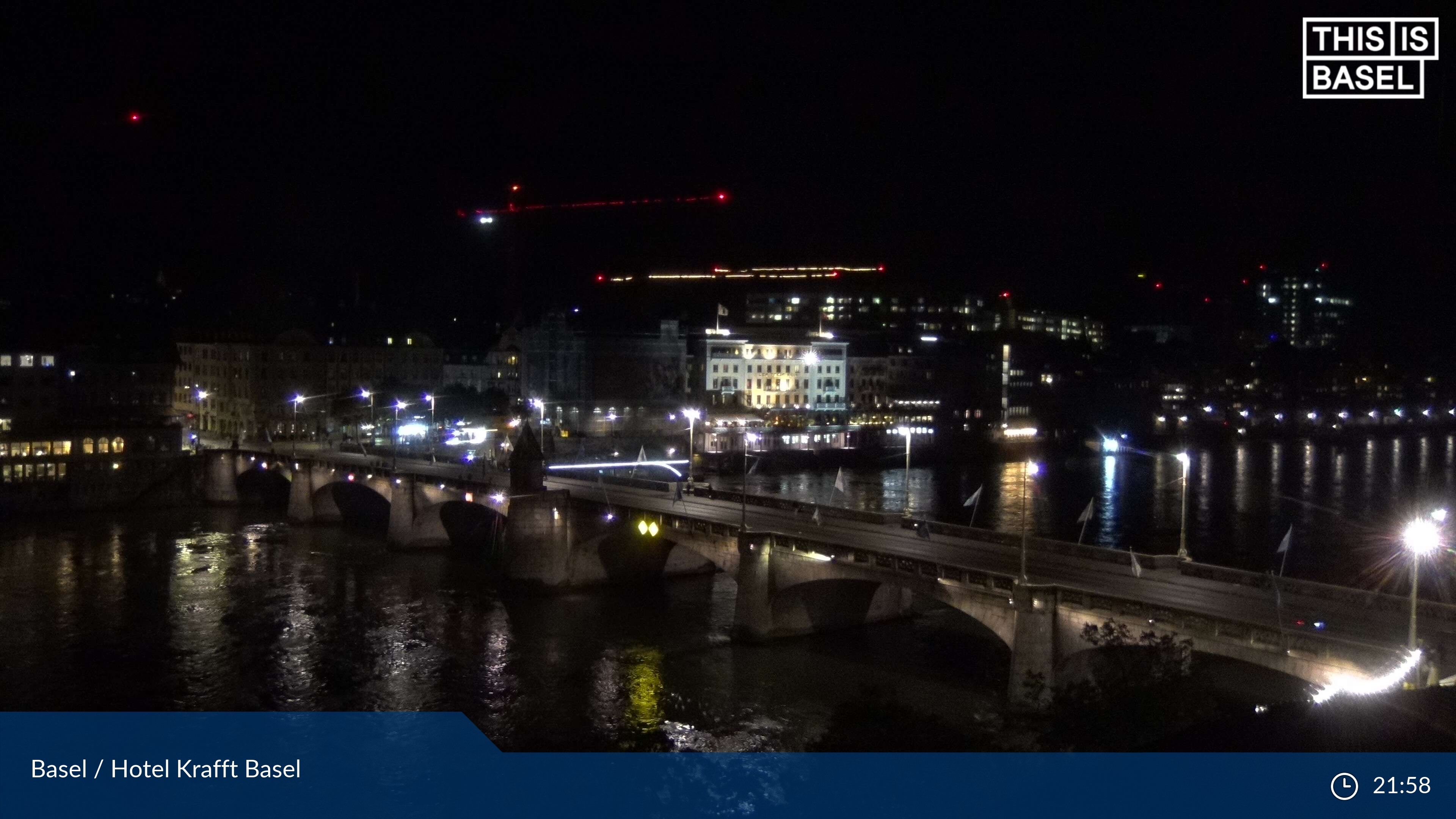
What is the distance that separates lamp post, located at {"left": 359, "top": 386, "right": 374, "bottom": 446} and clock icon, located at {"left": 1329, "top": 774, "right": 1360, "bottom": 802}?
9941 cm

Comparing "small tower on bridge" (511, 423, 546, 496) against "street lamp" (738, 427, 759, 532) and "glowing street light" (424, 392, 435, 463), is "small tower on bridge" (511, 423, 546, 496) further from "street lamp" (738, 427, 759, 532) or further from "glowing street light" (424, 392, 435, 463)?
"glowing street light" (424, 392, 435, 463)

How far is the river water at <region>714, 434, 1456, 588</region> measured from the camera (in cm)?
6072

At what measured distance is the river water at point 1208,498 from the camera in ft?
199

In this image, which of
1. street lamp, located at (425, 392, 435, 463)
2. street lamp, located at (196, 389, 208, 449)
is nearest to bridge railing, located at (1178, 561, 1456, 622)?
street lamp, located at (425, 392, 435, 463)

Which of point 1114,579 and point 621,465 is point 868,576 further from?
point 621,465

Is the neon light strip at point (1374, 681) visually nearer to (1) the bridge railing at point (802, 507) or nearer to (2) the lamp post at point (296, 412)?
(1) the bridge railing at point (802, 507)

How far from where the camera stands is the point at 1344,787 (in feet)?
43.7

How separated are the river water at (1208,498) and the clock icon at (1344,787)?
3453 cm

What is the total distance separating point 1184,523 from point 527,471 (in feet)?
91.7

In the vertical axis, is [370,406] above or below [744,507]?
above

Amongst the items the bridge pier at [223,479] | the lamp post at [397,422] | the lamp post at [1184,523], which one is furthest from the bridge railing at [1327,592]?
the bridge pier at [223,479]

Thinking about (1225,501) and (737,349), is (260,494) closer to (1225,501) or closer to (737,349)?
(737,349)

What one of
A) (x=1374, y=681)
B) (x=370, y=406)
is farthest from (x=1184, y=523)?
(x=370, y=406)

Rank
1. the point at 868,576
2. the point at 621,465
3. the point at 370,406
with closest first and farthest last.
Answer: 1. the point at 868,576
2. the point at 621,465
3. the point at 370,406
